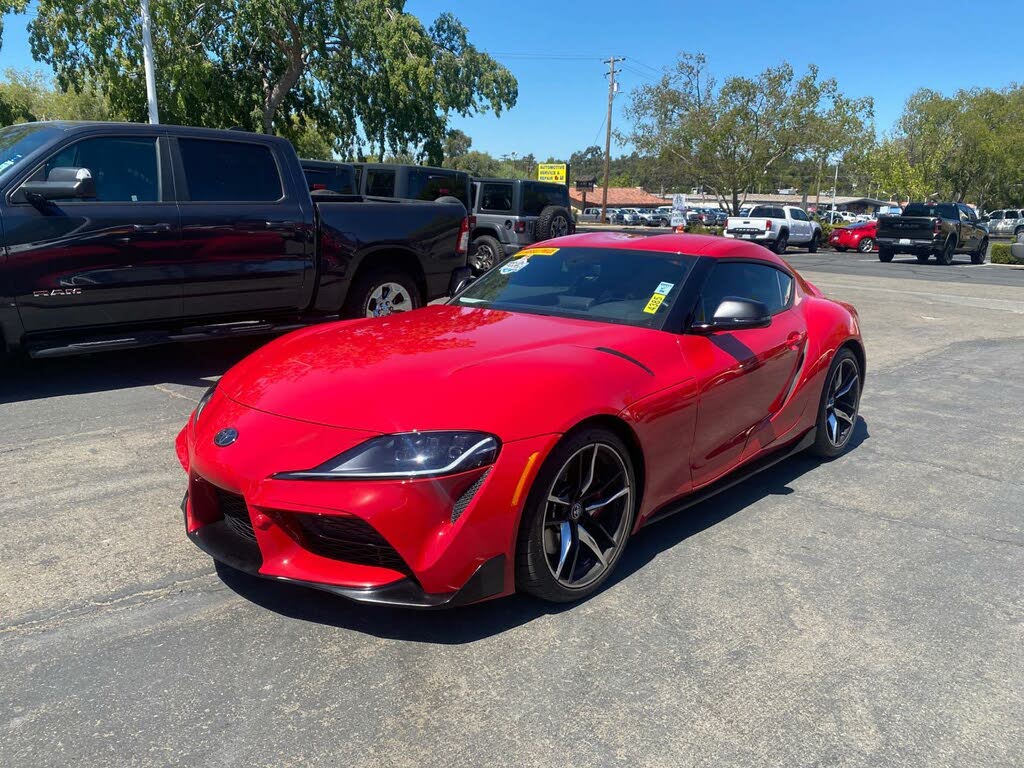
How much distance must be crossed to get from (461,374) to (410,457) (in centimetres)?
51

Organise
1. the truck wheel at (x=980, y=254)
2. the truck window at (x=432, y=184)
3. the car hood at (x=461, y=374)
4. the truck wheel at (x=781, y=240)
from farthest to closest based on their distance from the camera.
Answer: the truck wheel at (x=781, y=240), the truck wheel at (x=980, y=254), the truck window at (x=432, y=184), the car hood at (x=461, y=374)

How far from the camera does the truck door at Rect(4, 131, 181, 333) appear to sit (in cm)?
556

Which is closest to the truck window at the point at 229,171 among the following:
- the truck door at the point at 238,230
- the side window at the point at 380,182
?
the truck door at the point at 238,230

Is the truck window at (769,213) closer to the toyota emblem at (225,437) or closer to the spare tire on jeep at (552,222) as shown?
the spare tire on jeep at (552,222)

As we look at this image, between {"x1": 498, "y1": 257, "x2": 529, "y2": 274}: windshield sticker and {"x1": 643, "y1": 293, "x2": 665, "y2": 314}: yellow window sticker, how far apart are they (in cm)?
94

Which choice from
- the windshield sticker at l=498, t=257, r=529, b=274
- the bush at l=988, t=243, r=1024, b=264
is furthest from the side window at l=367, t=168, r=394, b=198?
the bush at l=988, t=243, r=1024, b=264

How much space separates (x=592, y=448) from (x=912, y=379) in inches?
226

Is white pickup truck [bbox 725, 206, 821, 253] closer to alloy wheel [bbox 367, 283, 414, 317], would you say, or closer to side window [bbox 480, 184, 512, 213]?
side window [bbox 480, 184, 512, 213]

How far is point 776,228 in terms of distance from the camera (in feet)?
97.9

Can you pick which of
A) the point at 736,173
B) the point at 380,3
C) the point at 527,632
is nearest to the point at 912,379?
the point at 527,632

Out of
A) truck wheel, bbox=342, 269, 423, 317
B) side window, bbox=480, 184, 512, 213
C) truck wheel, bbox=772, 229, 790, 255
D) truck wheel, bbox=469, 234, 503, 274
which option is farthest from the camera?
truck wheel, bbox=772, 229, 790, 255

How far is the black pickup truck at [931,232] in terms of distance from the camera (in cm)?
2584

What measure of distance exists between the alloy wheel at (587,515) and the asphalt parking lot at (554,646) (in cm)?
16

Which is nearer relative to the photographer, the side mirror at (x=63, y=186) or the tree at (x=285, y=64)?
the side mirror at (x=63, y=186)
